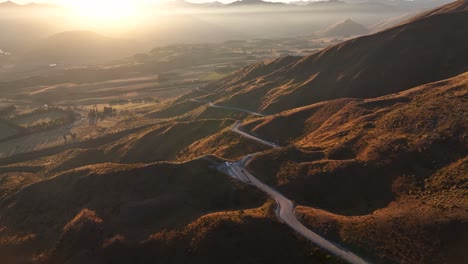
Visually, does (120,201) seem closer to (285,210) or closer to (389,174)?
(285,210)

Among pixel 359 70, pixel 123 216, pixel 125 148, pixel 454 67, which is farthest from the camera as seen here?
pixel 359 70

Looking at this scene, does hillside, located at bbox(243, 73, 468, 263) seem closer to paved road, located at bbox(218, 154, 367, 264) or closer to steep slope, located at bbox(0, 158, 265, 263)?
paved road, located at bbox(218, 154, 367, 264)

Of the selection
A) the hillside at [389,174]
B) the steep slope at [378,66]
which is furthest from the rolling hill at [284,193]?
the steep slope at [378,66]

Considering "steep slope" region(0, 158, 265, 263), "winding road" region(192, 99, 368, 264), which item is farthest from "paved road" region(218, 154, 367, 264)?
"steep slope" region(0, 158, 265, 263)

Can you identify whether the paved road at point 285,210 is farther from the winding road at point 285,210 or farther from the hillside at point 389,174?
the hillside at point 389,174

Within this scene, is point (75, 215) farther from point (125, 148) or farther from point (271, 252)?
point (125, 148)

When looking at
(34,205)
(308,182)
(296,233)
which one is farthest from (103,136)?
(296,233)
